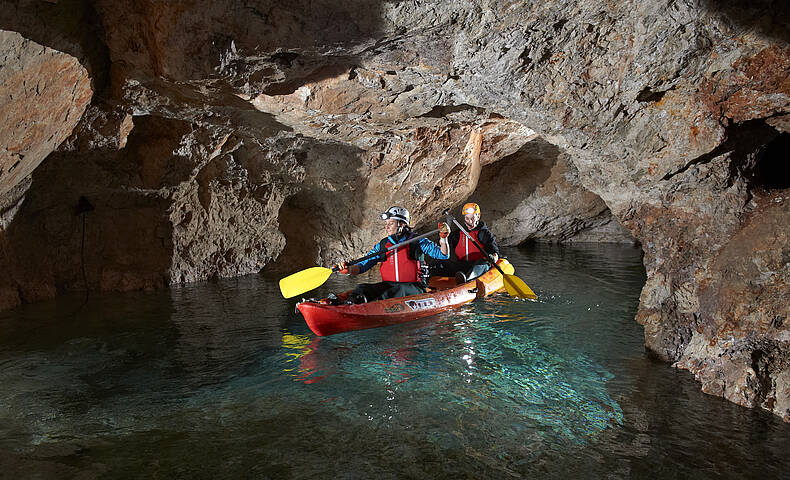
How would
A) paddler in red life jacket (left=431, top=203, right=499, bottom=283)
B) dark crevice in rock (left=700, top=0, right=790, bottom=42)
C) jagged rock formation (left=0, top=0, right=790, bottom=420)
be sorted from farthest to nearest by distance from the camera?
paddler in red life jacket (left=431, top=203, right=499, bottom=283), jagged rock formation (left=0, top=0, right=790, bottom=420), dark crevice in rock (left=700, top=0, right=790, bottom=42)

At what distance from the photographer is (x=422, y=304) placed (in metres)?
5.97

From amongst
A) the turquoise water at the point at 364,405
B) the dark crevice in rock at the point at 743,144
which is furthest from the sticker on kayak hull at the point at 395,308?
the dark crevice in rock at the point at 743,144

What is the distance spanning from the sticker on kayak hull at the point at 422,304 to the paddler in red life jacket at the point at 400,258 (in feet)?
0.60

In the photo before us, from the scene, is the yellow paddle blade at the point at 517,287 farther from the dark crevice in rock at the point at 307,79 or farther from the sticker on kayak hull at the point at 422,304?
the dark crevice in rock at the point at 307,79

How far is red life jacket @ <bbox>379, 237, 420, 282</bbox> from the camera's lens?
6074mm

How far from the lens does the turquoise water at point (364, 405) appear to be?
2.70 metres

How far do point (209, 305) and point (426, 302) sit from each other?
3087 millimetres

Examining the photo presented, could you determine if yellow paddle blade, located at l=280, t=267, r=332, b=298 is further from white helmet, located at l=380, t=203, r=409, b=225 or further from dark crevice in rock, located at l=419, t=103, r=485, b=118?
dark crevice in rock, located at l=419, t=103, r=485, b=118

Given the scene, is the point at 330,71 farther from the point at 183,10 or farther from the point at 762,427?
the point at 762,427

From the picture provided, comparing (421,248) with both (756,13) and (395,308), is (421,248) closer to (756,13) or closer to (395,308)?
(395,308)

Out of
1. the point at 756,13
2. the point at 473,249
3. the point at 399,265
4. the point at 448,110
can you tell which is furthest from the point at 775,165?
the point at 473,249

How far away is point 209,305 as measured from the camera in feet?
23.0

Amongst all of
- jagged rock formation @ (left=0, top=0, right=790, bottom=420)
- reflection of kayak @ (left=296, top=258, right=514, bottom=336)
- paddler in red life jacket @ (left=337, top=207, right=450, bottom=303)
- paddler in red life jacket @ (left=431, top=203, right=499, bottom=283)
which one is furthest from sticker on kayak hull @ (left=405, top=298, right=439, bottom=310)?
jagged rock formation @ (left=0, top=0, right=790, bottom=420)

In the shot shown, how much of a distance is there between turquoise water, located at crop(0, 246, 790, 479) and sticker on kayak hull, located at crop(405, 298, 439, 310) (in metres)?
0.20
